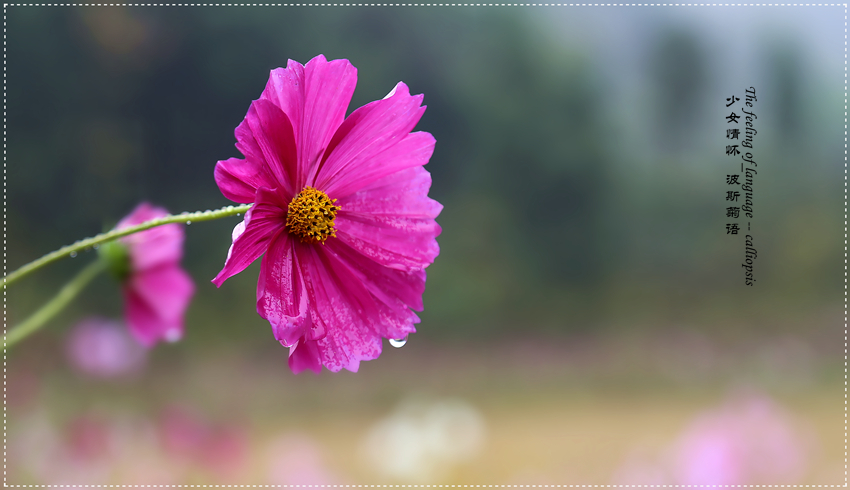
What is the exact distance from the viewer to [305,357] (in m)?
0.35

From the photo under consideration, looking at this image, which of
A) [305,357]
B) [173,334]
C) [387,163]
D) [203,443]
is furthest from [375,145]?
[203,443]

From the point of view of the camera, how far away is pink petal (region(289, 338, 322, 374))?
34 centimetres

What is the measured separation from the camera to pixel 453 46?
9.09ft

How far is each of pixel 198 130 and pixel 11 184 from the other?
0.62m

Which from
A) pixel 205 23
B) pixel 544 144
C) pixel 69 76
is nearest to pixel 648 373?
pixel 544 144

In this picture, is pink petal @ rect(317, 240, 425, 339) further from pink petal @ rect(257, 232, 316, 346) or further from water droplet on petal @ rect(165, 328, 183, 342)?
water droplet on petal @ rect(165, 328, 183, 342)

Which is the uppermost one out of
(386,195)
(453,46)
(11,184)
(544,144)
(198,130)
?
(453,46)

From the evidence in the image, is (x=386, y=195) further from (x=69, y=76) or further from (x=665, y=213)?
(x=665, y=213)

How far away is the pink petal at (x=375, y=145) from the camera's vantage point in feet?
1.19

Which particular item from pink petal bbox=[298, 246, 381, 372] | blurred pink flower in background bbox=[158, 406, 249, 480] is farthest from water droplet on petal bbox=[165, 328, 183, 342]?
blurred pink flower in background bbox=[158, 406, 249, 480]

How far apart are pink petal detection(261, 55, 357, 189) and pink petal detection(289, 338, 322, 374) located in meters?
0.09

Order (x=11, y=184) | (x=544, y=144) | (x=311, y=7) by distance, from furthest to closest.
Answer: (x=544, y=144) → (x=311, y=7) → (x=11, y=184)

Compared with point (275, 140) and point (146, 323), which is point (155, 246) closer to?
point (146, 323)

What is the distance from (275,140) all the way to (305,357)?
4.3 inches
